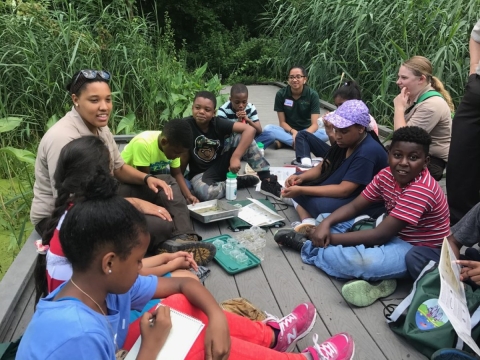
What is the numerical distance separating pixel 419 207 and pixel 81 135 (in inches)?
71.4

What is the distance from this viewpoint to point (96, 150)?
1807 millimetres

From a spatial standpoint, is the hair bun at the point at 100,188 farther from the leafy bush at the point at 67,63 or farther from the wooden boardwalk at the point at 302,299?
the leafy bush at the point at 67,63

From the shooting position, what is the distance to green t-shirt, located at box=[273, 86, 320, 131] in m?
4.87

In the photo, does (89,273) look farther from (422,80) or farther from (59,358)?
(422,80)

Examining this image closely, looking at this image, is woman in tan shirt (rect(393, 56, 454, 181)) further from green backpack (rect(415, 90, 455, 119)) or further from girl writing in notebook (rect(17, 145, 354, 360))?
girl writing in notebook (rect(17, 145, 354, 360))

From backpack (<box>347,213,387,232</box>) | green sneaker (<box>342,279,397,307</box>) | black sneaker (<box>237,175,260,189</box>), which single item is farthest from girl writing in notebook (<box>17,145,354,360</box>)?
black sneaker (<box>237,175,260,189</box>)

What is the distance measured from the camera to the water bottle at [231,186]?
3.30m

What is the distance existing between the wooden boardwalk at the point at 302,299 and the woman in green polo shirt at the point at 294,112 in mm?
2148

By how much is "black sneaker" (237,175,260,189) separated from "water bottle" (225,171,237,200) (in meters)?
0.27

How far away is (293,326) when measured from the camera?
181 centimetres

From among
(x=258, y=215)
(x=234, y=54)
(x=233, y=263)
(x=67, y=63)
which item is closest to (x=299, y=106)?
(x=258, y=215)

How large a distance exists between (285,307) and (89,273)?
Result: 1.24 metres

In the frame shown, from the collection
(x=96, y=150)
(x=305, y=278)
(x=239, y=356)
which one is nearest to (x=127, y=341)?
(x=239, y=356)

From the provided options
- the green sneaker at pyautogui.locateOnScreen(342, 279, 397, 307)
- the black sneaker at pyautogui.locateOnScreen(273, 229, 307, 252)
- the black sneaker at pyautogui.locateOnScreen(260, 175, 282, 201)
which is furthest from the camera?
the black sneaker at pyautogui.locateOnScreen(260, 175, 282, 201)
